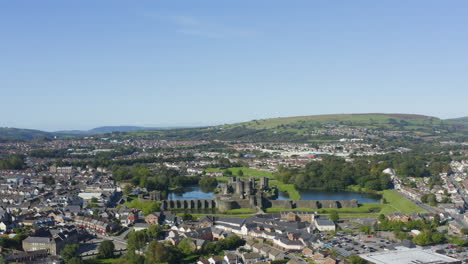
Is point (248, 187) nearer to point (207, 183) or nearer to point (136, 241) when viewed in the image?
point (207, 183)

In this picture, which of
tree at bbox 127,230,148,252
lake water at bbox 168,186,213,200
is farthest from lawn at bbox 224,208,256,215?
tree at bbox 127,230,148,252

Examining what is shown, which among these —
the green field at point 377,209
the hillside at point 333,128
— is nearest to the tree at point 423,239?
the green field at point 377,209

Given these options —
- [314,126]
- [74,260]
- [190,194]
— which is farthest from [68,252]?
[314,126]

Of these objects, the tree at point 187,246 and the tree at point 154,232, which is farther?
the tree at point 154,232

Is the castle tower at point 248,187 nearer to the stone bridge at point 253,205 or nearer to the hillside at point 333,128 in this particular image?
the stone bridge at point 253,205

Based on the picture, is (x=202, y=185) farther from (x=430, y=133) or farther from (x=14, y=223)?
(x=430, y=133)

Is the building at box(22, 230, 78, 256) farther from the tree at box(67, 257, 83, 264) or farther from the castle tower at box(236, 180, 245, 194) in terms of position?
the castle tower at box(236, 180, 245, 194)

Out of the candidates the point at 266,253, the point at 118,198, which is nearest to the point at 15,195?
the point at 118,198
